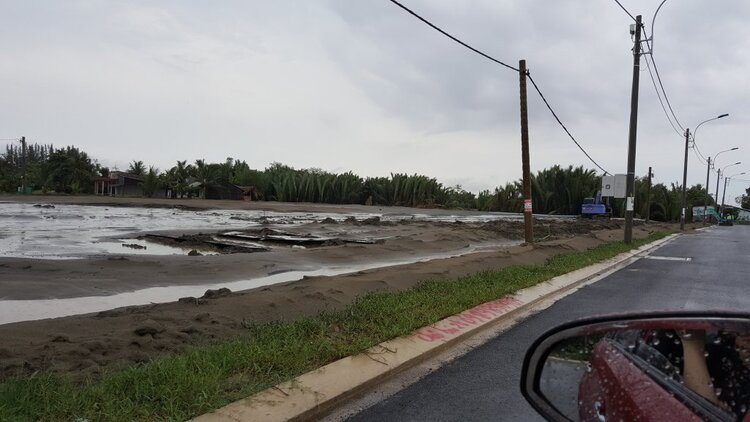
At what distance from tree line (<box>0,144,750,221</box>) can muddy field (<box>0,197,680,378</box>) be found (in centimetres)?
4661

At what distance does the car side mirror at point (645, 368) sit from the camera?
1580 millimetres

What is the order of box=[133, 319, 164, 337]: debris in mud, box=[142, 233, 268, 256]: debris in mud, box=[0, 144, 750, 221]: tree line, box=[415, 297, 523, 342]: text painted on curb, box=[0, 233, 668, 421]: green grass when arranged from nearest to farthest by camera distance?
box=[0, 233, 668, 421]: green grass → box=[133, 319, 164, 337]: debris in mud → box=[415, 297, 523, 342]: text painted on curb → box=[142, 233, 268, 256]: debris in mud → box=[0, 144, 750, 221]: tree line

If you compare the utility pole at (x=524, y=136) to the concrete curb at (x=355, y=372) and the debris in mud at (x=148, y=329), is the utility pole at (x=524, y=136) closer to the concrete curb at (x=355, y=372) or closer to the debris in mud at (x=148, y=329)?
the concrete curb at (x=355, y=372)

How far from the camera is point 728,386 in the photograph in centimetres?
159

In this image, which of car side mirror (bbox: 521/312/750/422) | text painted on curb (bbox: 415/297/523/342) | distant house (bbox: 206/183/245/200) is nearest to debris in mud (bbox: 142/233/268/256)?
text painted on curb (bbox: 415/297/523/342)

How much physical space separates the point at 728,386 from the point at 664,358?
203mm

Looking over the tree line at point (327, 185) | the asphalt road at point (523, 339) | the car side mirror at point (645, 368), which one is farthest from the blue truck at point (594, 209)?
the car side mirror at point (645, 368)

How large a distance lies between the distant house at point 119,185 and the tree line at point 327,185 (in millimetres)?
887

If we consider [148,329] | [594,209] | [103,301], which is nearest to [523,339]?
[148,329]

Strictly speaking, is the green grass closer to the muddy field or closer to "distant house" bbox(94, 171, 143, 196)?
the muddy field

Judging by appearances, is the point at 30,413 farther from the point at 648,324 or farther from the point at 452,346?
the point at 452,346

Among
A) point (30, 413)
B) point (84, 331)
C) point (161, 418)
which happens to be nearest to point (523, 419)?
point (161, 418)

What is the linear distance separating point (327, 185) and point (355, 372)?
60162mm

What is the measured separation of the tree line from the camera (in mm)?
62750
